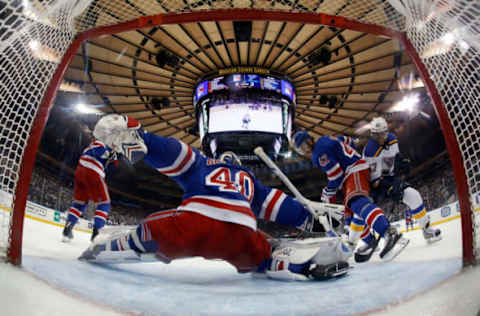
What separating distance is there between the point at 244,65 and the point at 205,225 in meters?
5.89

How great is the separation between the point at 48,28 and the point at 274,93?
17.4 ft

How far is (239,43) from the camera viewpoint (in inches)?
236

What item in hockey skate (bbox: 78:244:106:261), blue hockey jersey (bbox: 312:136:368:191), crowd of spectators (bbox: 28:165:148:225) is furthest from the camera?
crowd of spectators (bbox: 28:165:148:225)

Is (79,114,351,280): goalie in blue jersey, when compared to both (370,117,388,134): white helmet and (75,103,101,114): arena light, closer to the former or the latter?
(370,117,388,134): white helmet

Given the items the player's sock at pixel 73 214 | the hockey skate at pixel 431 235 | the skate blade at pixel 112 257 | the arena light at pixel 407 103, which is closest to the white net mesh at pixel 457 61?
the hockey skate at pixel 431 235

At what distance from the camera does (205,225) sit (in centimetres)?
134

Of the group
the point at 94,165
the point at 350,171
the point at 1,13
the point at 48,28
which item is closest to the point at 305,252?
the point at 350,171

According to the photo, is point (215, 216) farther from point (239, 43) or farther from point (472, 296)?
point (239, 43)

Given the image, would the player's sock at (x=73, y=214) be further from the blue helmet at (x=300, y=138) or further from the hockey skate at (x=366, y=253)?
the hockey skate at (x=366, y=253)

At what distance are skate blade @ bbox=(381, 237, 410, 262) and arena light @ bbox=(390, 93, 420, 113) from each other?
23.6 feet

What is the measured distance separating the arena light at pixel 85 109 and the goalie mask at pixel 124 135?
7.73 meters

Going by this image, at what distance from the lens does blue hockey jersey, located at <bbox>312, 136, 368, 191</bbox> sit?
94.0 inches

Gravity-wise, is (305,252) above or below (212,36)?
below

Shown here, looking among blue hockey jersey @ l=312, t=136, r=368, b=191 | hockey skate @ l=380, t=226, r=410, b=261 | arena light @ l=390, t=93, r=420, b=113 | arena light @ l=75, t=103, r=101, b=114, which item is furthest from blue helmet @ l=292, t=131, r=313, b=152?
arena light @ l=75, t=103, r=101, b=114
